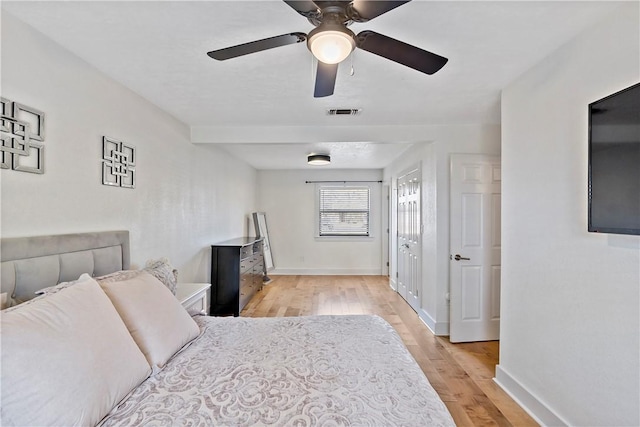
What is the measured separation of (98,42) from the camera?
1.79m

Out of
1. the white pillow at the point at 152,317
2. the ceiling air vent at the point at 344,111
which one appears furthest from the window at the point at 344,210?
the white pillow at the point at 152,317

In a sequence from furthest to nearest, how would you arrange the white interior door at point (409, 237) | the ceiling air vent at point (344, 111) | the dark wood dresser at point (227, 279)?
the white interior door at point (409, 237), the dark wood dresser at point (227, 279), the ceiling air vent at point (344, 111)

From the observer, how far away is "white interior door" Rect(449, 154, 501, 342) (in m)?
3.31

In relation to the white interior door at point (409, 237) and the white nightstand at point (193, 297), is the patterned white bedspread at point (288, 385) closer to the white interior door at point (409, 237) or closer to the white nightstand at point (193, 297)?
the white nightstand at point (193, 297)

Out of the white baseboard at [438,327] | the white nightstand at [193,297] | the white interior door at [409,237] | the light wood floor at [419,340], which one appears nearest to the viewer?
the light wood floor at [419,340]

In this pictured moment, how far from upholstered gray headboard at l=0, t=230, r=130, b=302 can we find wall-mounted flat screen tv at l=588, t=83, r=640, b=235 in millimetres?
2818

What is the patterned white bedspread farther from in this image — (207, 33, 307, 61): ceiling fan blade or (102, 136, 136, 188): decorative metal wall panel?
(207, 33, 307, 61): ceiling fan blade

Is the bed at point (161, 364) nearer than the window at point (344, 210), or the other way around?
the bed at point (161, 364)

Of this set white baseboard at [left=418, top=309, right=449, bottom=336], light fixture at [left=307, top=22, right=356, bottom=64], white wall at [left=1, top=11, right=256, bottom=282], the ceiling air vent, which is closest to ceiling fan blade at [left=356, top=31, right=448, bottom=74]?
light fixture at [left=307, top=22, right=356, bottom=64]

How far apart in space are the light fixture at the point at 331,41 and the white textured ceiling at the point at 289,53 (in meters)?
0.33

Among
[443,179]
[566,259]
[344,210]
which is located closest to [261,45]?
[566,259]

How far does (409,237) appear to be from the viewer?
4.61m

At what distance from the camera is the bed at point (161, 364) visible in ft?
3.21

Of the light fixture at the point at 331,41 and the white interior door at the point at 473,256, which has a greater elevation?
the light fixture at the point at 331,41
